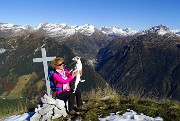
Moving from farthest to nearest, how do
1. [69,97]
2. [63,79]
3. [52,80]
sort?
[52,80] < [69,97] < [63,79]

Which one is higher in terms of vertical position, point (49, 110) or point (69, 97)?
point (69, 97)

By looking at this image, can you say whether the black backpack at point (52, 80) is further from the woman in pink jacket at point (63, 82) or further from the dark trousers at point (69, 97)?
the dark trousers at point (69, 97)

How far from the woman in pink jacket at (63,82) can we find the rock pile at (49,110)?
1.78ft

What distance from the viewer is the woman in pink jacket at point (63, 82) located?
46.1 ft

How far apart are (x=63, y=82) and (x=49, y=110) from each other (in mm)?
1323

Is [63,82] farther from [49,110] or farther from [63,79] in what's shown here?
[49,110]

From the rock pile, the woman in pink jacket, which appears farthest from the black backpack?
the rock pile

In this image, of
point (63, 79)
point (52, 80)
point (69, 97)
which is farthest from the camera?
point (52, 80)

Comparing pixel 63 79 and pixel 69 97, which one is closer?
pixel 63 79

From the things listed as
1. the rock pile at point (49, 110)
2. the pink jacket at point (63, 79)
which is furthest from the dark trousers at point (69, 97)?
the rock pile at point (49, 110)

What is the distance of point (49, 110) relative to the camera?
1350cm

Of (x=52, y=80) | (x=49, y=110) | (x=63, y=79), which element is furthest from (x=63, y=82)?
(x=49, y=110)

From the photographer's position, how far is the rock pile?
13.4 metres

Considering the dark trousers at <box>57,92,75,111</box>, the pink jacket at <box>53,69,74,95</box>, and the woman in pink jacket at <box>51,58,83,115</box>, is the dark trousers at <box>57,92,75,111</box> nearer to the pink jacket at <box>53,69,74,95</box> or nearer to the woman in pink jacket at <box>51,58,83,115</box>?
the woman in pink jacket at <box>51,58,83,115</box>
